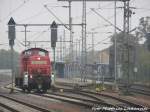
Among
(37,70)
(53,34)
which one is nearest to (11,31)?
(53,34)

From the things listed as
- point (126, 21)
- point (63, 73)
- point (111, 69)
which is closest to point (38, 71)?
point (126, 21)

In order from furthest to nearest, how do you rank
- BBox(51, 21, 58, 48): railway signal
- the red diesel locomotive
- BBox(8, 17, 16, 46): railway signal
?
the red diesel locomotive, BBox(51, 21, 58, 48): railway signal, BBox(8, 17, 16, 46): railway signal

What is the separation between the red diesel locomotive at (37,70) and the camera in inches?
1565

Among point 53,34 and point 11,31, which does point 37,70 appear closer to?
point 53,34

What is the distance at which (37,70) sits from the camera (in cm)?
4009

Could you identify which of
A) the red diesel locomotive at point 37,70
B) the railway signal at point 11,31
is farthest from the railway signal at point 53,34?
the railway signal at point 11,31

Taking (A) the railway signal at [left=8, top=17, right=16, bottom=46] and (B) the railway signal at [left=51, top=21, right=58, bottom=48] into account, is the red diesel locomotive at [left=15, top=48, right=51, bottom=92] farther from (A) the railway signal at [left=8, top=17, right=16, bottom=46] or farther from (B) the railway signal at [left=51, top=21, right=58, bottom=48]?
(A) the railway signal at [left=8, top=17, right=16, bottom=46]

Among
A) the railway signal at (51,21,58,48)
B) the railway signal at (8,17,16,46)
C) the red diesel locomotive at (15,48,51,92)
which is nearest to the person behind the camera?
the railway signal at (8,17,16,46)

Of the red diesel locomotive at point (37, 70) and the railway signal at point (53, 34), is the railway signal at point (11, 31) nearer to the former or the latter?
the red diesel locomotive at point (37, 70)

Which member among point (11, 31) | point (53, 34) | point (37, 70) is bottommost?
point (37, 70)

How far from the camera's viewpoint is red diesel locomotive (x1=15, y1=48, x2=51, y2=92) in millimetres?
39750

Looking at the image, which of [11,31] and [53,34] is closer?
[11,31]

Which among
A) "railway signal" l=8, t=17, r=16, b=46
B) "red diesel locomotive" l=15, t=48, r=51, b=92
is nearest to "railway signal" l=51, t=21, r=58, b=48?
"red diesel locomotive" l=15, t=48, r=51, b=92

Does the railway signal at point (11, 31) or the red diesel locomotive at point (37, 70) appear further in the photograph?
the red diesel locomotive at point (37, 70)
